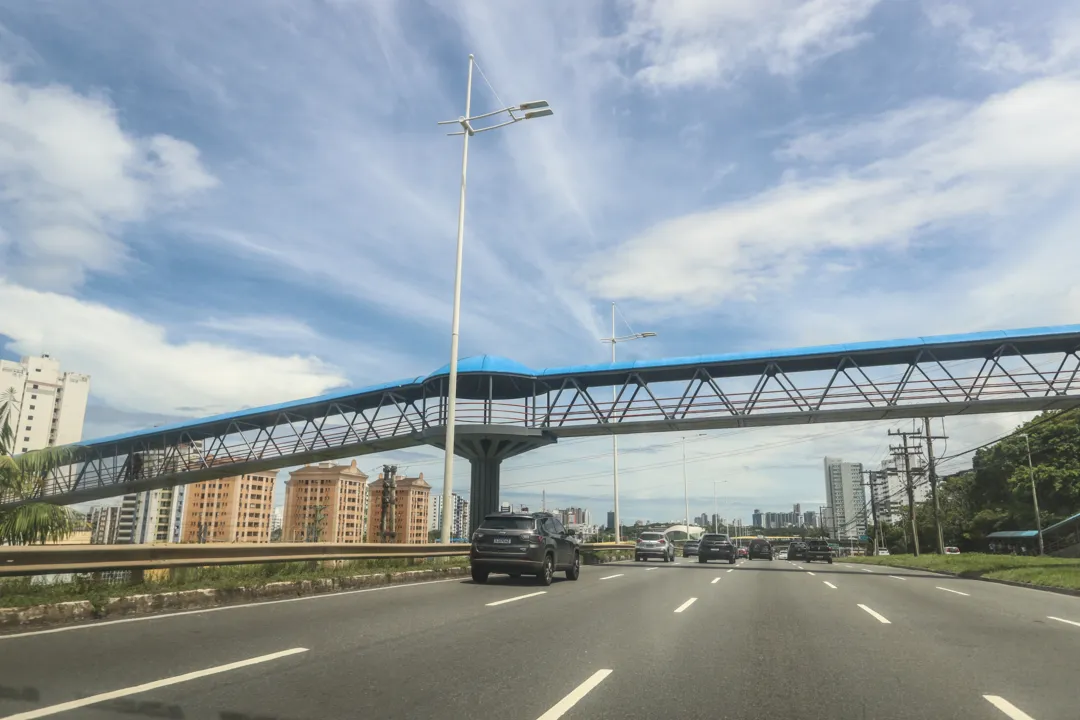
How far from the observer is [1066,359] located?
2811cm

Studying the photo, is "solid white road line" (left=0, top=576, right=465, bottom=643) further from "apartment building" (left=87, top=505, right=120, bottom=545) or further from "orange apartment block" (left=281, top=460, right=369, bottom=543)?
"apartment building" (left=87, top=505, right=120, bottom=545)

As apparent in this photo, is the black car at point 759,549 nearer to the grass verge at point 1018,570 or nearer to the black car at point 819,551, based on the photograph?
the black car at point 819,551

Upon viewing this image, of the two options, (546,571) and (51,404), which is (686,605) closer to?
(546,571)

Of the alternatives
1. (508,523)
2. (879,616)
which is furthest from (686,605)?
(508,523)

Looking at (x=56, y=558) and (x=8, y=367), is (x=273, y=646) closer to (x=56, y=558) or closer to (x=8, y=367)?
(x=56, y=558)

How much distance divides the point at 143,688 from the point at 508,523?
1168 cm

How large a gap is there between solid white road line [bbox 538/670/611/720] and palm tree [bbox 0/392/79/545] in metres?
11.2

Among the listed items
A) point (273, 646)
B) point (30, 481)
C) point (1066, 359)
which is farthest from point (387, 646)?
point (1066, 359)

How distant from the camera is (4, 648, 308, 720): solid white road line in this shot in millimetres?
4571

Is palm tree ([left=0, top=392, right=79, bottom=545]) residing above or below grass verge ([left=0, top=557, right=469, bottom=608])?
above

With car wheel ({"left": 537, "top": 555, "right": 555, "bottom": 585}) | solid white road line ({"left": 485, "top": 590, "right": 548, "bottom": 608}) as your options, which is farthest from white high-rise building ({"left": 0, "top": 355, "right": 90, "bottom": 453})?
solid white road line ({"left": 485, "top": 590, "right": 548, "bottom": 608})

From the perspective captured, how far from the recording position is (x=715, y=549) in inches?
1423

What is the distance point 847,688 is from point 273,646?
5.58m

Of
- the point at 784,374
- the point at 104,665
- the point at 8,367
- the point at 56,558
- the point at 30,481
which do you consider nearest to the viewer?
the point at 104,665
